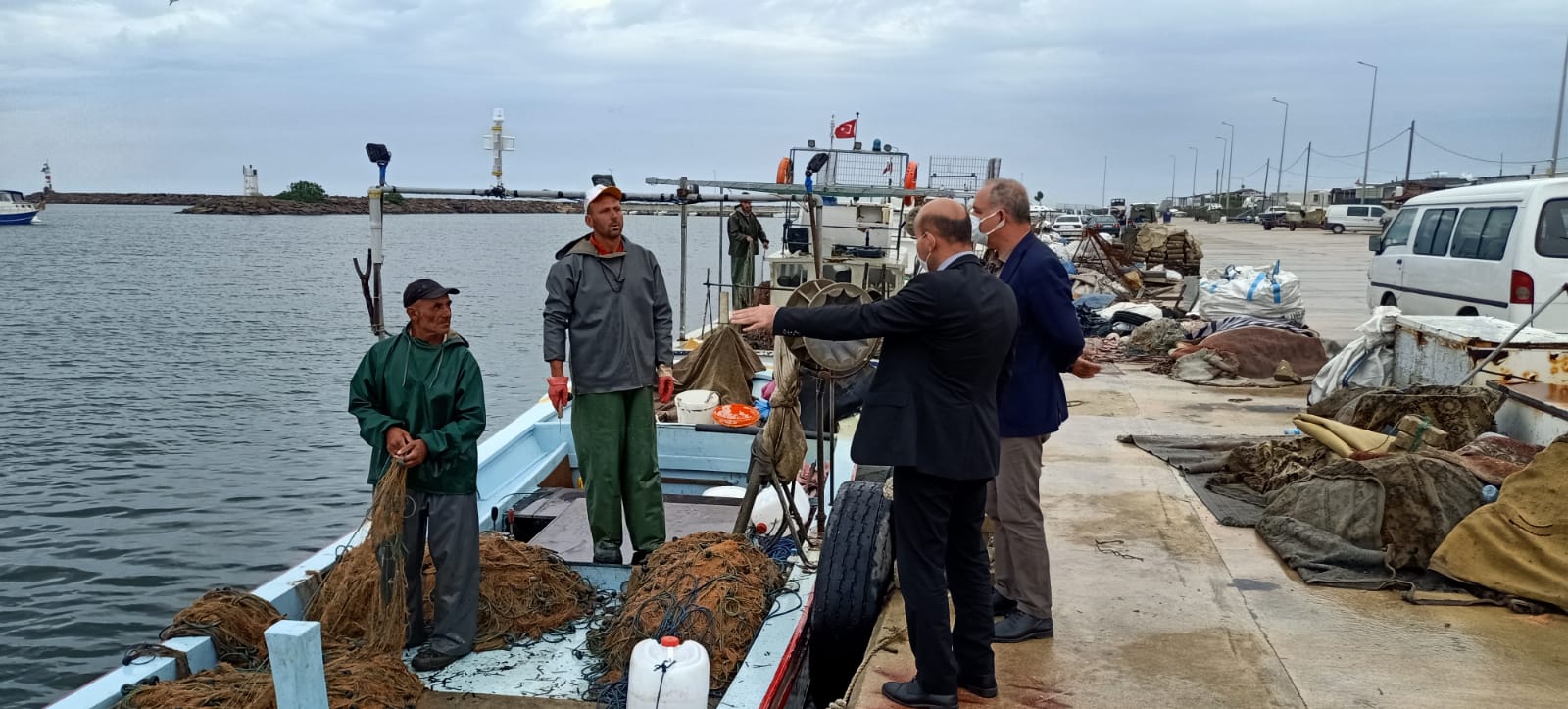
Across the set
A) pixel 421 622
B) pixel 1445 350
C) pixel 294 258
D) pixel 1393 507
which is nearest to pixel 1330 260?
pixel 1445 350

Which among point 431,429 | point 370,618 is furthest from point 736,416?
point 370,618

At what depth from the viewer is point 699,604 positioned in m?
4.39

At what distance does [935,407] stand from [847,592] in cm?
145

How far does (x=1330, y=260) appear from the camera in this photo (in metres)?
30.6

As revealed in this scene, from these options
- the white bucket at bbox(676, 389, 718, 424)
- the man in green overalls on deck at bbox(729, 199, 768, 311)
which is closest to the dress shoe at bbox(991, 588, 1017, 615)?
the white bucket at bbox(676, 389, 718, 424)

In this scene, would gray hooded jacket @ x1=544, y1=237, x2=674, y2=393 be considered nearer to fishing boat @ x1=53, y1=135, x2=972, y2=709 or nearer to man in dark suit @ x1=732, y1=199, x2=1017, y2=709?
fishing boat @ x1=53, y1=135, x2=972, y2=709

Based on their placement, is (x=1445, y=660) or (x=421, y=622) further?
(x=421, y=622)

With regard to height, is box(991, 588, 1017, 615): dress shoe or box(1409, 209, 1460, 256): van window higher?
box(1409, 209, 1460, 256): van window

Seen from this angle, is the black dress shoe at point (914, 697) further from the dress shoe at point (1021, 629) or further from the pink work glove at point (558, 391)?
the pink work glove at point (558, 391)

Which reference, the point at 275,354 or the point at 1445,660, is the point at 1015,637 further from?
the point at 275,354

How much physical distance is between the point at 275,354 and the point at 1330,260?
2790 centimetres

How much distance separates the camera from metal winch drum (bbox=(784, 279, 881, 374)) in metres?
4.76

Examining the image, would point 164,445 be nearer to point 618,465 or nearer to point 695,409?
point 695,409

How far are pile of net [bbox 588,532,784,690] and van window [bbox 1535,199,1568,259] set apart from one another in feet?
27.5
